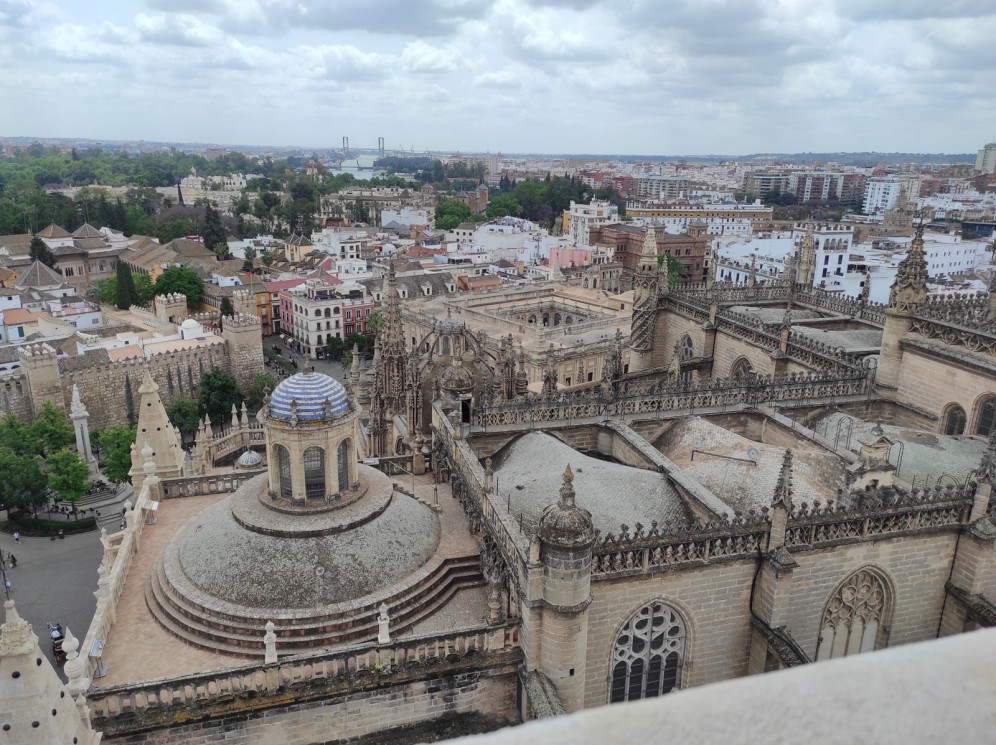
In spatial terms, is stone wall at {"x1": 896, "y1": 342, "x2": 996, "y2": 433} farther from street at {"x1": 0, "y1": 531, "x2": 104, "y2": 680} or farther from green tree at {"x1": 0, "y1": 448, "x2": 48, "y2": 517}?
green tree at {"x1": 0, "y1": 448, "x2": 48, "y2": 517}

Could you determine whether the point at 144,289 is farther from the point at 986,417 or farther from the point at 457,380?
the point at 986,417

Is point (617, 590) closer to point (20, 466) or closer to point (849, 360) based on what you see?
point (849, 360)

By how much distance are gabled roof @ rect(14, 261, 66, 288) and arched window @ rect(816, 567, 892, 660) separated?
9842 cm

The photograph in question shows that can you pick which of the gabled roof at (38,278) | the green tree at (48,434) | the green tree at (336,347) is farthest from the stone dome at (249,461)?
the gabled roof at (38,278)

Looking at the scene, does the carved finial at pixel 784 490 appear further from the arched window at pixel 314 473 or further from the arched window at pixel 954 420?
the arched window at pixel 954 420

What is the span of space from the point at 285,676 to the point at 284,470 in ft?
16.5

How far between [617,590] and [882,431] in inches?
477

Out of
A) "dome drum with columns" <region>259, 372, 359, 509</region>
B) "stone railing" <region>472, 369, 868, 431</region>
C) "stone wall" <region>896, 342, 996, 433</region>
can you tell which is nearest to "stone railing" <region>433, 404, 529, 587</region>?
"stone railing" <region>472, 369, 868, 431</region>

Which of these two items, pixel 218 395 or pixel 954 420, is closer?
pixel 954 420

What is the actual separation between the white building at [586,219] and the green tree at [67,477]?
9818cm

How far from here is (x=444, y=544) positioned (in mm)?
18641

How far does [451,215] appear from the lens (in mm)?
178500

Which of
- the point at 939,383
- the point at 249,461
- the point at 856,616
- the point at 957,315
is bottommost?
the point at 249,461

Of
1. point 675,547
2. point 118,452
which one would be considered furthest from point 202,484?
point 118,452
